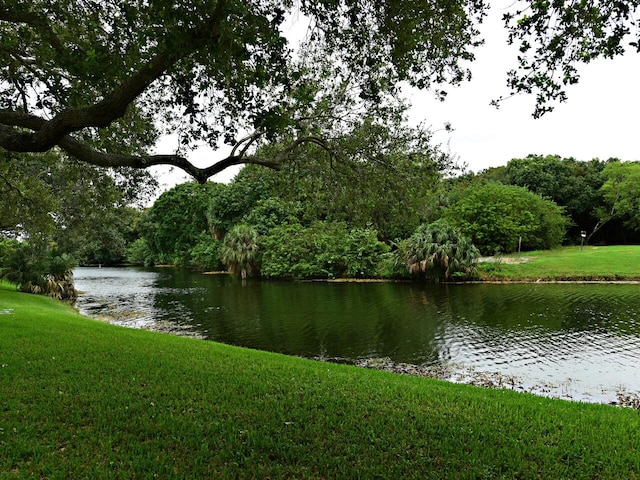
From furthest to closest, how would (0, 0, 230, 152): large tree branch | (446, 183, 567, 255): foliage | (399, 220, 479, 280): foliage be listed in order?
1. (446, 183, 567, 255): foliage
2. (399, 220, 479, 280): foliage
3. (0, 0, 230, 152): large tree branch

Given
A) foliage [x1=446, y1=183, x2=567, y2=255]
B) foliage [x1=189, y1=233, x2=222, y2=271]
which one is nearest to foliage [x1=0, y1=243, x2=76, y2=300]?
foliage [x1=189, y1=233, x2=222, y2=271]

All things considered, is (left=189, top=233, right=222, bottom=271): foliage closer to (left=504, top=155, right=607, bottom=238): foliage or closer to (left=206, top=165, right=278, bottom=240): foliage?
(left=206, top=165, right=278, bottom=240): foliage

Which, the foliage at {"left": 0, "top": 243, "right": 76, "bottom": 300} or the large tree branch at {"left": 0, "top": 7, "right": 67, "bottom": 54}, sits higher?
the large tree branch at {"left": 0, "top": 7, "right": 67, "bottom": 54}

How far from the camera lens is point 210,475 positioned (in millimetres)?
4203

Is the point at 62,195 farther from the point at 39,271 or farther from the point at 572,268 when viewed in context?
the point at 572,268

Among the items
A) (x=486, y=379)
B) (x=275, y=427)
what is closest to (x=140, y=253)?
(x=486, y=379)

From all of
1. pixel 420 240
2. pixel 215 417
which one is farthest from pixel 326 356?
pixel 420 240

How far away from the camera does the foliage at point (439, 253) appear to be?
35.3m

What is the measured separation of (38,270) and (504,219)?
4293cm

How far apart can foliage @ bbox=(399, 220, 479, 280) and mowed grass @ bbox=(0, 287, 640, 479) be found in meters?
28.0

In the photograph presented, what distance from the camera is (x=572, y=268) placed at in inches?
1389

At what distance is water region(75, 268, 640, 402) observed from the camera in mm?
12977

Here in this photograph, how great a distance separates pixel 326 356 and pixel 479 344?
5.95 metres

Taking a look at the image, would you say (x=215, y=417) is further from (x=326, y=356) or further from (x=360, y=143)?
(x=326, y=356)
